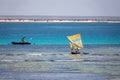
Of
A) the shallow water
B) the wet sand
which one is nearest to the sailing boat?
the shallow water

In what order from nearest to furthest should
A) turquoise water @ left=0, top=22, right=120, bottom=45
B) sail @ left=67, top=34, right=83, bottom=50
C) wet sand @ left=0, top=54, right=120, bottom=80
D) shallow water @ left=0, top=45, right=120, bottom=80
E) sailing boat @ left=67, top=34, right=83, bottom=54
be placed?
1. wet sand @ left=0, top=54, right=120, bottom=80
2. shallow water @ left=0, top=45, right=120, bottom=80
3. sailing boat @ left=67, top=34, right=83, bottom=54
4. sail @ left=67, top=34, right=83, bottom=50
5. turquoise water @ left=0, top=22, right=120, bottom=45

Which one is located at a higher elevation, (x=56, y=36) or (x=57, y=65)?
(x=57, y=65)

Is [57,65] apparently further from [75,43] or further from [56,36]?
[56,36]

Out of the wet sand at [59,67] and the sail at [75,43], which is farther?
the sail at [75,43]

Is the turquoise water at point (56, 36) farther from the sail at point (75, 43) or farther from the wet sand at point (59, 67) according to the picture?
the wet sand at point (59, 67)

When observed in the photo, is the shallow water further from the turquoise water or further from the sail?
the turquoise water

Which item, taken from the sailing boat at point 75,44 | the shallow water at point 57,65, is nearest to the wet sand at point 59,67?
the shallow water at point 57,65

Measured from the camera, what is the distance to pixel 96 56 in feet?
180

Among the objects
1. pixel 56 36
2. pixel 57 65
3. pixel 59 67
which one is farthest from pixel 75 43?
pixel 56 36

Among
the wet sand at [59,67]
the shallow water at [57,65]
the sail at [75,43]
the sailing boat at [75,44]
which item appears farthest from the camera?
the sail at [75,43]

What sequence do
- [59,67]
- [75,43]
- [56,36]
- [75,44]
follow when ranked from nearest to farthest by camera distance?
[59,67]
[75,44]
[75,43]
[56,36]

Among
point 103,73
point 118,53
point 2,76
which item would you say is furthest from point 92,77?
point 118,53

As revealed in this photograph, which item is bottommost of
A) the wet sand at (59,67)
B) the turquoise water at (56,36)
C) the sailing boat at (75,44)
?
the turquoise water at (56,36)

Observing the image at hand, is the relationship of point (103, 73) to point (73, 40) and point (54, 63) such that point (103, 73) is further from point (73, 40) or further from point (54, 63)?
point (73, 40)
